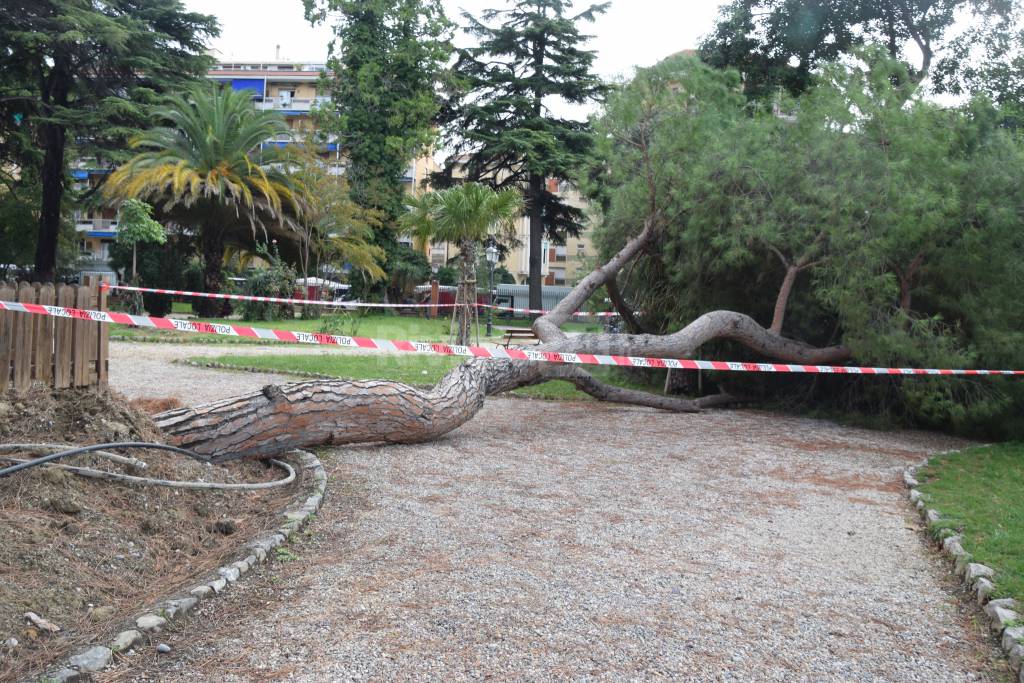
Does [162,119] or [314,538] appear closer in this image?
[314,538]

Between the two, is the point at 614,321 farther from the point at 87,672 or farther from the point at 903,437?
the point at 87,672

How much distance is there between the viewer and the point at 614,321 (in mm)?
17922

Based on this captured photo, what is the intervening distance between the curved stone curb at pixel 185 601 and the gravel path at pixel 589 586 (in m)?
0.08

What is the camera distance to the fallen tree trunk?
635 cm

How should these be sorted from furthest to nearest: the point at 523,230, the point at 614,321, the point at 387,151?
the point at 523,230
the point at 387,151
the point at 614,321

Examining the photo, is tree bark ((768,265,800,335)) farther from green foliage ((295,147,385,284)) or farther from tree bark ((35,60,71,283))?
tree bark ((35,60,71,283))

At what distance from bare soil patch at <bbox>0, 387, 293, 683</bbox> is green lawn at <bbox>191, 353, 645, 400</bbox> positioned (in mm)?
6987

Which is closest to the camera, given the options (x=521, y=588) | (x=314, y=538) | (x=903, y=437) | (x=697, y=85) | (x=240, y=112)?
(x=521, y=588)

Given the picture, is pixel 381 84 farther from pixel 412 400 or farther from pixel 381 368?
pixel 412 400

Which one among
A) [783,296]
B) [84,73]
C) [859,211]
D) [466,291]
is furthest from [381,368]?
[84,73]

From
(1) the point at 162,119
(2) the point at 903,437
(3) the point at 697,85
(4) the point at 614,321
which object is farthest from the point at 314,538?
(1) the point at 162,119

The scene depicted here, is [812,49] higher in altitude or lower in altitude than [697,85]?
higher

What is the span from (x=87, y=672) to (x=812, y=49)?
940 inches

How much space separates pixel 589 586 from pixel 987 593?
6.39 feet
